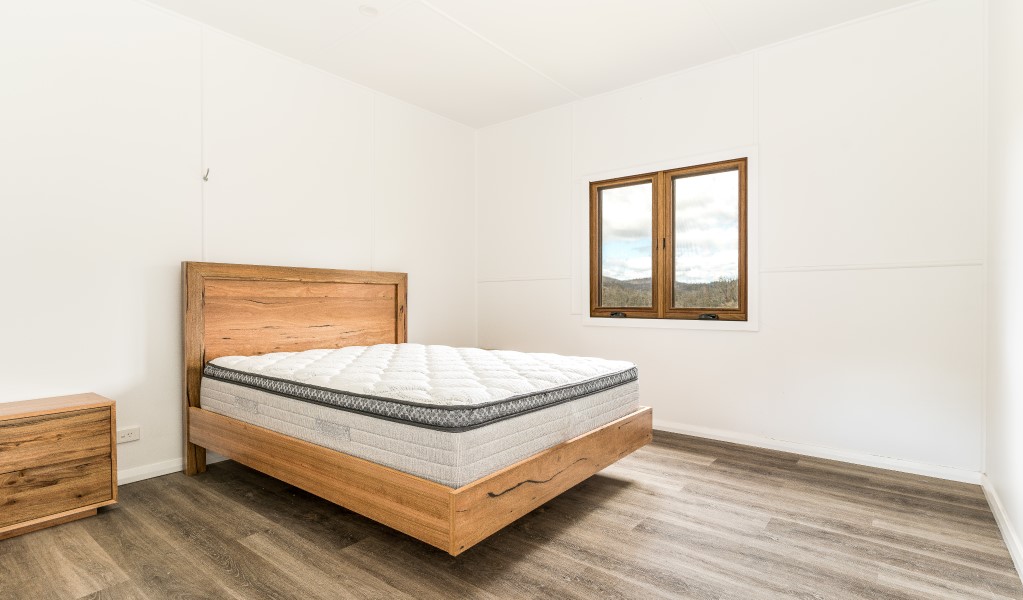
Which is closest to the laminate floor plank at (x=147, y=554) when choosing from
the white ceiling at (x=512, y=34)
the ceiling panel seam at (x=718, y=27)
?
the white ceiling at (x=512, y=34)

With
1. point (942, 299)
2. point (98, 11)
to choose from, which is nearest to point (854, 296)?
point (942, 299)

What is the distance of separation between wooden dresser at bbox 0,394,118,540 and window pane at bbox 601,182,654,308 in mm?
3353

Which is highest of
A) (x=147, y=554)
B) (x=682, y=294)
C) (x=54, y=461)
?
(x=682, y=294)

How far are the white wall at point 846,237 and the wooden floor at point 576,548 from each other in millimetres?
507

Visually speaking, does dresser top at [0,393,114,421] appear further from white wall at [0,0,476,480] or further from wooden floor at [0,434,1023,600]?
wooden floor at [0,434,1023,600]

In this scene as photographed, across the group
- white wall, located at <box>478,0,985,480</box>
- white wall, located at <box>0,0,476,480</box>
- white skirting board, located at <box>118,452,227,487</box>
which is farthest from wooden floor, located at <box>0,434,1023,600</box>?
white wall, located at <box>0,0,476,480</box>

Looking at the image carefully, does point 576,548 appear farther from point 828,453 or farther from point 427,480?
point 828,453

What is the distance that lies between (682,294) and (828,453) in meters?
1.38

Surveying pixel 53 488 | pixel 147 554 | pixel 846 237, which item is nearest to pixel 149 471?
pixel 53 488

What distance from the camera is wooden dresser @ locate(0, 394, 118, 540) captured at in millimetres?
2152

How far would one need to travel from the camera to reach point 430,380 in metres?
2.27

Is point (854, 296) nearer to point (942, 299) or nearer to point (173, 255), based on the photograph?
point (942, 299)

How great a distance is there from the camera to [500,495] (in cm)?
188

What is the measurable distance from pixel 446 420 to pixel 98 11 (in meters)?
2.92
